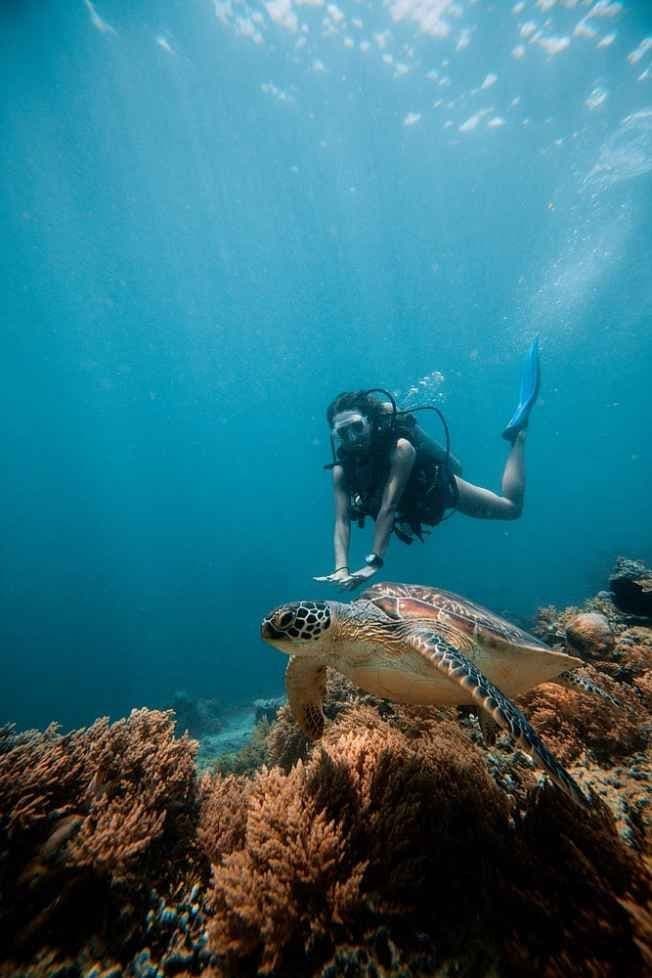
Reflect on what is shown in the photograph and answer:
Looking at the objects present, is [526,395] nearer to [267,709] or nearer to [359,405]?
[359,405]

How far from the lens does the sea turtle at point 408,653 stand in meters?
2.24

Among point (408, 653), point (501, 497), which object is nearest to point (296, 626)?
point (408, 653)

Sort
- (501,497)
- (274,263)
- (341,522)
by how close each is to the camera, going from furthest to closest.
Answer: (274,263) → (501,497) → (341,522)

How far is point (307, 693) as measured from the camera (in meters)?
2.97

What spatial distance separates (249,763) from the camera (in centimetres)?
600

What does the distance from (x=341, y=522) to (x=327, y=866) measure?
496cm

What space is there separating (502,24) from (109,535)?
99064mm

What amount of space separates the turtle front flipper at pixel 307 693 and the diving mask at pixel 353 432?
408 cm

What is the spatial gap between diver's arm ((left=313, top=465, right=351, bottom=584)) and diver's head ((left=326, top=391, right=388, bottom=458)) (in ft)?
1.56

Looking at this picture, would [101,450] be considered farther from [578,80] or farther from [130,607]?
[578,80]

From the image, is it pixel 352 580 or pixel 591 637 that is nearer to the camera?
pixel 591 637

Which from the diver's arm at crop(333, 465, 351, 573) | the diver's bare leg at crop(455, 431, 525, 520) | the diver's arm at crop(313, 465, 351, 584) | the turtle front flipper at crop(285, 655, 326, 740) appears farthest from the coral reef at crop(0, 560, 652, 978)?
the diver's bare leg at crop(455, 431, 525, 520)

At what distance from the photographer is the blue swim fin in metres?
8.85

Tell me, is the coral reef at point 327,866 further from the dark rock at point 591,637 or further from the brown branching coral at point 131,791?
the dark rock at point 591,637
